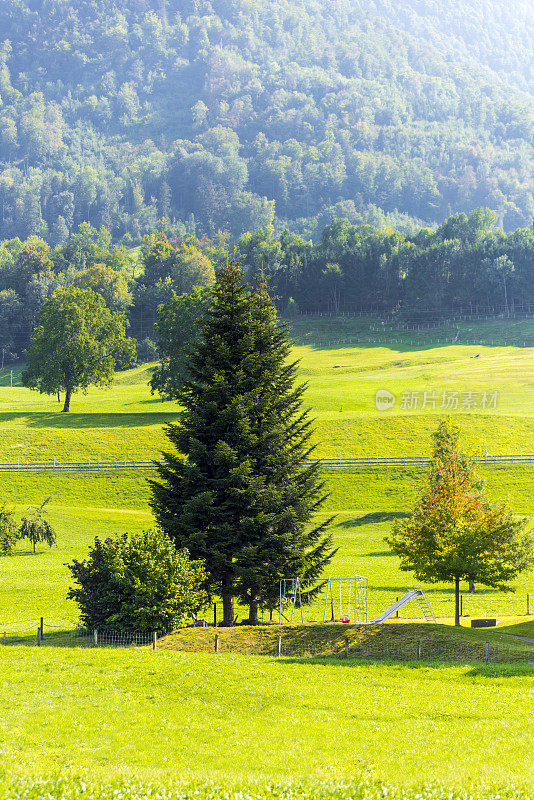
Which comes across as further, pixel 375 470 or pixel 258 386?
pixel 375 470

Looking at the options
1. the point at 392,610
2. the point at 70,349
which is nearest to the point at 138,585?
the point at 392,610

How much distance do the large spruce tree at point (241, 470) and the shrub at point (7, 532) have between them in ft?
85.1

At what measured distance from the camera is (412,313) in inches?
6890

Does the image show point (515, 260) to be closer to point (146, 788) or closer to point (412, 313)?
point (412, 313)

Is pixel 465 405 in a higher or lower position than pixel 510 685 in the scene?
higher

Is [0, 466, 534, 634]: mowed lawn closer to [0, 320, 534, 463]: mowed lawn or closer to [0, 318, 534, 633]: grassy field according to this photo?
[0, 318, 534, 633]: grassy field

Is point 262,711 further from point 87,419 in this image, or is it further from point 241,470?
point 87,419

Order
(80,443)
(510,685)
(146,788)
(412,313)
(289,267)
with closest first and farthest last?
(146,788), (510,685), (80,443), (412,313), (289,267)

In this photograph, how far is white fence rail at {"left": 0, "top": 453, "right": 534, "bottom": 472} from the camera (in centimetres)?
7844

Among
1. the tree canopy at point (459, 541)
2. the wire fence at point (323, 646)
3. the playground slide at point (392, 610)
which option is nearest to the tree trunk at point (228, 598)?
the wire fence at point (323, 646)

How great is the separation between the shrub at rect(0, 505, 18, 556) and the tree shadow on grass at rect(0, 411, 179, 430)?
32.4m

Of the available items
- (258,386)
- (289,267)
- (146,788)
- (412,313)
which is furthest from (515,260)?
(146,788)

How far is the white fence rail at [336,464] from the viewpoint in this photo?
7844cm

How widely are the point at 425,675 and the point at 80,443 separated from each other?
65023mm
